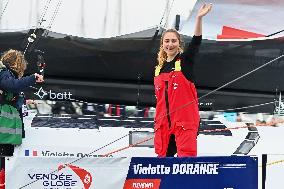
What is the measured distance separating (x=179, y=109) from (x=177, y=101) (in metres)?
0.04

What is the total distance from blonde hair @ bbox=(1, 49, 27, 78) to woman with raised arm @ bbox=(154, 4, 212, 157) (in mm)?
816

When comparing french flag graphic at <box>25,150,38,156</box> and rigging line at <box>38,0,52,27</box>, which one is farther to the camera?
rigging line at <box>38,0,52,27</box>

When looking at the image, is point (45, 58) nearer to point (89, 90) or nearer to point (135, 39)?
point (89, 90)

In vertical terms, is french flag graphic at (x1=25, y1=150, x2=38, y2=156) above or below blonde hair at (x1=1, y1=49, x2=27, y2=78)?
below

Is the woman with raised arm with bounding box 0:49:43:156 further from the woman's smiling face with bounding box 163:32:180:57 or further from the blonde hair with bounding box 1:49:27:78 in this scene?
the woman's smiling face with bounding box 163:32:180:57

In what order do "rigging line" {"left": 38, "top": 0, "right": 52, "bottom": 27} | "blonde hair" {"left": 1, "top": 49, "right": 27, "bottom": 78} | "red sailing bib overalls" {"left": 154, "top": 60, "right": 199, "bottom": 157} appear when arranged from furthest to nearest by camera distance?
"rigging line" {"left": 38, "top": 0, "right": 52, "bottom": 27} < "blonde hair" {"left": 1, "top": 49, "right": 27, "bottom": 78} < "red sailing bib overalls" {"left": 154, "top": 60, "right": 199, "bottom": 157}

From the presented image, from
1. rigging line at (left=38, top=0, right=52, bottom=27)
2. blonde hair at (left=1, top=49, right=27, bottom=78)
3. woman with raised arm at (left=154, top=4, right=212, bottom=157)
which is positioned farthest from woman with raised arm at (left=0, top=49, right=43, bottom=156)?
woman with raised arm at (left=154, top=4, right=212, bottom=157)

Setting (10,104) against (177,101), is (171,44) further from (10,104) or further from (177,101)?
(10,104)

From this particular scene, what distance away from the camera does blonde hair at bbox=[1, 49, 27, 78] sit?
301 centimetres

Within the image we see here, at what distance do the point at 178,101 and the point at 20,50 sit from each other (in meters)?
1.11

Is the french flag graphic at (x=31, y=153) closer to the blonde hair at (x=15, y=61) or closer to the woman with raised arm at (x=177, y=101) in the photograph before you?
the blonde hair at (x=15, y=61)

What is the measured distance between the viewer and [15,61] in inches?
119

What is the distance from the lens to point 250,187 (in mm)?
2260

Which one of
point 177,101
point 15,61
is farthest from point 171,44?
point 15,61
